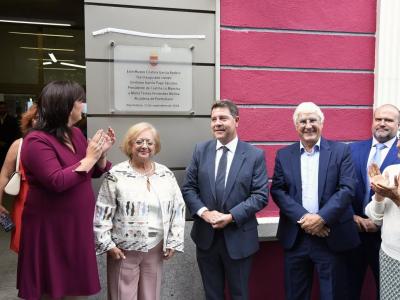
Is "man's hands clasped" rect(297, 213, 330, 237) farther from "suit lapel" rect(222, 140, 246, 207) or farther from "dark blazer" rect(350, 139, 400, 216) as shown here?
"suit lapel" rect(222, 140, 246, 207)

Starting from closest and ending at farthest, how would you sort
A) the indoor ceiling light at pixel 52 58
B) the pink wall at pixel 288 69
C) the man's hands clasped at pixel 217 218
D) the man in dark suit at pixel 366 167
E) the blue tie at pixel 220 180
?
the man's hands clasped at pixel 217 218
the blue tie at pixel 220 180
the man in dark suit at pixel 366 167
the pink wall at pixel 288 69
the indoor ceiling light at pixel 52 58

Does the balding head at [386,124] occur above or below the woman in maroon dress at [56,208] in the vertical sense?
above

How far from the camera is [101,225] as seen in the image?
2.77 metres

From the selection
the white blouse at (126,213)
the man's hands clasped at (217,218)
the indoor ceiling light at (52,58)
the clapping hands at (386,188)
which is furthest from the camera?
the indoor ceiling light at (52,58)

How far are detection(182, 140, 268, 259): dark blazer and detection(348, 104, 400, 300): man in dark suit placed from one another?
2.52 ft

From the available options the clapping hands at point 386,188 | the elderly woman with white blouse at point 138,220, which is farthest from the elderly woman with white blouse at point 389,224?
the elderly woman with white blouse at point 138,220

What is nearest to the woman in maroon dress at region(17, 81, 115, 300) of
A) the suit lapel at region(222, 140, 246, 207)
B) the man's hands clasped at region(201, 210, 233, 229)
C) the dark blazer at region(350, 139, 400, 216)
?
the man's hands clasped at region(201, 210, 233, 229)

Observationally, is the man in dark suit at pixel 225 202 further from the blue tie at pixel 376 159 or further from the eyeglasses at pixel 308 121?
the blue tie at pixel 376 159

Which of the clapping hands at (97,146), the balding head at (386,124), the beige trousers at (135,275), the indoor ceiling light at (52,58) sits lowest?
the beige trousers at (135,275)

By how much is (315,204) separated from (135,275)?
1381 mm

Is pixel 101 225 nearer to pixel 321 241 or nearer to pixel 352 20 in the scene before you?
pixel 321 241

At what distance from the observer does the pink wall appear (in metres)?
3.87

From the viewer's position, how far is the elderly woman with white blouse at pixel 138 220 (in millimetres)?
2797

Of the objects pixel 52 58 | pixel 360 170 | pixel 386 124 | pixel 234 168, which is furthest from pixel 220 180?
pixel 52 58
